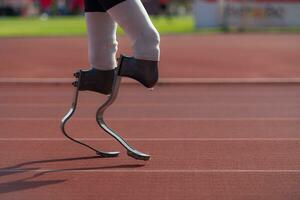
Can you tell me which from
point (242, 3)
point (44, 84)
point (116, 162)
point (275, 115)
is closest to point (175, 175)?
point (116, 162)

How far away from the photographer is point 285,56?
20.3 m

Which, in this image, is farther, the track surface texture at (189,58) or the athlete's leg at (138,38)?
the track surface texture at (189,58)

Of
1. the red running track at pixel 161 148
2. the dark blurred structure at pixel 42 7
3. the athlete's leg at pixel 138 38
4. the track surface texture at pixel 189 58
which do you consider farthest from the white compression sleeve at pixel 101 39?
the dark blurred structure at pixel 42 7

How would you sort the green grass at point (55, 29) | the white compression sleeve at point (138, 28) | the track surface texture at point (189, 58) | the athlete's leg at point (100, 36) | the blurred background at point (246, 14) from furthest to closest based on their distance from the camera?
1. the blurred background at point (246, 14)
2. the green grass at point (55, 29)
3. the track surface texture at point (189, 58)
4. the athlete's leg at point (100, 36)
5. the white compression sleeve at point (138, 28)

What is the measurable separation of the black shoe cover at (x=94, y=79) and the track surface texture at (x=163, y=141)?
62 cm

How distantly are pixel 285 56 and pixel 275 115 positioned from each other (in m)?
10.9

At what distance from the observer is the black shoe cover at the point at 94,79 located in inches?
254

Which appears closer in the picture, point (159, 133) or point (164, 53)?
point (159, 133)

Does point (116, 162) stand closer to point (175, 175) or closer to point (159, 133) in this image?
point (175, 175)

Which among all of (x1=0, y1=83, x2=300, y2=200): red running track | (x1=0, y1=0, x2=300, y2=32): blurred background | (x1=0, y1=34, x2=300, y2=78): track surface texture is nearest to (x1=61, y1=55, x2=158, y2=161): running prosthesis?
(x1=0, y1=83, x2=300, y2=200): red running track

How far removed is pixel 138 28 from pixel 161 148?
5.10 ft

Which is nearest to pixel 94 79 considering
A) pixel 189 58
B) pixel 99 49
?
pixel 99 49

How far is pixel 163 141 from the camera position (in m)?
7.52

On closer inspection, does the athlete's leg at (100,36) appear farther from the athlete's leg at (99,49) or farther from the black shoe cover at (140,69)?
the black shoe cover at (140,69)
